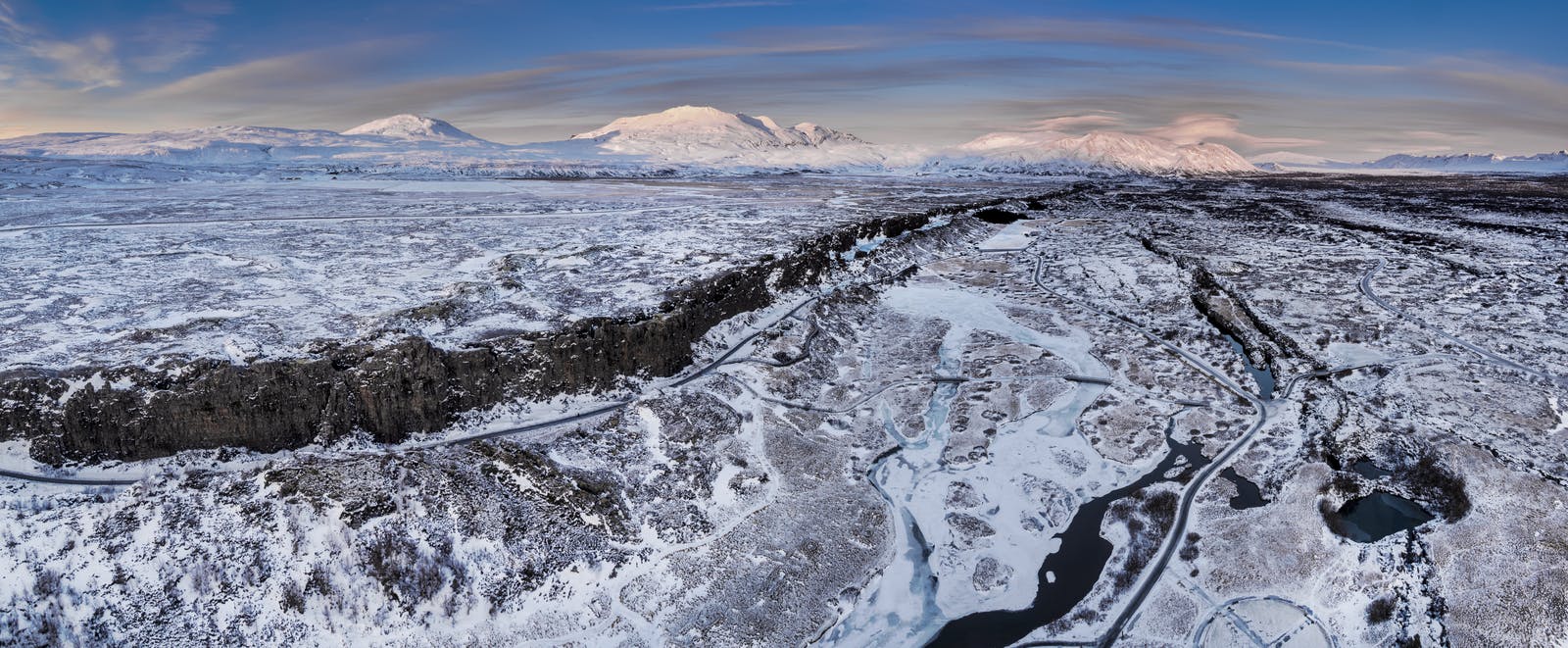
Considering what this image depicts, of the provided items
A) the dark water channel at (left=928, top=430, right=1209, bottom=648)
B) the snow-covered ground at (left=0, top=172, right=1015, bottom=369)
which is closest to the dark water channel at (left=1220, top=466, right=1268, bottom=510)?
the dark water channel at (left=928, top=430, right=1209, bottom=648)

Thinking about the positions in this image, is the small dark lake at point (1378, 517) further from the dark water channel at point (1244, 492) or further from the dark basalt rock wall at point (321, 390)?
the dark basalt rock wall at point (321, 390)

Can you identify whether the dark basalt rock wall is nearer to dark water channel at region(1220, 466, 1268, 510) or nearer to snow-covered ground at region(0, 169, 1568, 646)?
snow-covered ground at region(0, 169, 1568, 646)

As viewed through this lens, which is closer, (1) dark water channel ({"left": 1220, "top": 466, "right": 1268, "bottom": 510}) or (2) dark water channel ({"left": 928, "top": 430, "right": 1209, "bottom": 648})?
(2) dark water channel ({"left": 928, "top": 430, "right": 1209, "bottom": 648})

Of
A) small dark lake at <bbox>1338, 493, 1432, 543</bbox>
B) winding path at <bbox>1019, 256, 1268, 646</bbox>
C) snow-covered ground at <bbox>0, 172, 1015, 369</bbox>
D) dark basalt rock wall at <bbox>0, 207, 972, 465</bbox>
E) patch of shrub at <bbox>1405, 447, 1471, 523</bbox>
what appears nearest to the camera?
winding path at <bbox>1019, 256, 1268, 646</bbox>

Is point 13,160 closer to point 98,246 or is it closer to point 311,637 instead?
point 98,246

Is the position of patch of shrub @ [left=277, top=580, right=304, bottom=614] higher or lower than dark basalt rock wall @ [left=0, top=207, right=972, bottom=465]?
lower

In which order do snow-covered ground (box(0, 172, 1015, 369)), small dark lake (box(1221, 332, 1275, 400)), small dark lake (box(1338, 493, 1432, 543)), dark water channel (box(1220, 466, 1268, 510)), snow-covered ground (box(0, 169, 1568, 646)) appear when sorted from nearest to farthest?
snow-covered ground (box(0, 169, 1568, 646))
small dark lake (box(1338, 493, 1432, 543))
dark water channel (box(1220, 466, 1268, 510))
snow-covered ground (box(0, 172, 1015, 369))
small dark lake (box(1221, 332, 1275, 400))

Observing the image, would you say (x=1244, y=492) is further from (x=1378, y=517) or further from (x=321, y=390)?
(x=321, y=390)

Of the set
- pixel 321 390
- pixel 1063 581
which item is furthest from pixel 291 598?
pixel 1063 581
